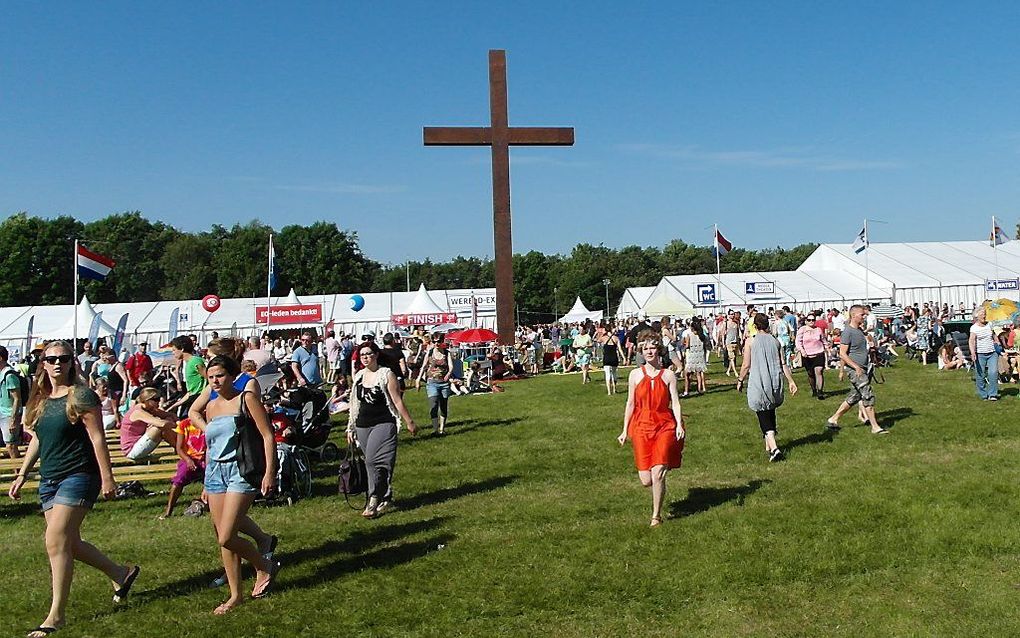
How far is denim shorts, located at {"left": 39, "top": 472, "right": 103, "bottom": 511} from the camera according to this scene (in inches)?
213

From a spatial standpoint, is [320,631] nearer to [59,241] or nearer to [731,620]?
[731,620]

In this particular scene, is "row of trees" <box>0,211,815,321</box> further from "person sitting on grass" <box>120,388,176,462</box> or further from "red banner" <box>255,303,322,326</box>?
"person sitting on grass" <box>120,388,176,462</box>

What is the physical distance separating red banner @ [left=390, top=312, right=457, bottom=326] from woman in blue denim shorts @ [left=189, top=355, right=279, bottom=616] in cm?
3250

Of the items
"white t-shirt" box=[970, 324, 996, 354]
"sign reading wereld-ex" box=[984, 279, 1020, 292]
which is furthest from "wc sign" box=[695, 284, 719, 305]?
"white t-shirt" box=[970, 324, 996, 354]

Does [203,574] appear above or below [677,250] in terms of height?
below

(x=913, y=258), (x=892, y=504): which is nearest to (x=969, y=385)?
(x=892, y=504)

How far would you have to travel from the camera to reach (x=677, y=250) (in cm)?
11738

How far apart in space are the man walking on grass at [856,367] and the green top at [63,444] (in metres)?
9.74

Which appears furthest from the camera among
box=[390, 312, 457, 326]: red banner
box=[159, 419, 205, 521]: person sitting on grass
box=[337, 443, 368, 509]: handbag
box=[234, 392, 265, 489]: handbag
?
box=[390, 312, 457, 326]: red banner

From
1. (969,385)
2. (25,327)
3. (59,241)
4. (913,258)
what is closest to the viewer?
(969,385)

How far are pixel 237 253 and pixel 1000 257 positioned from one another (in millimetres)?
70501

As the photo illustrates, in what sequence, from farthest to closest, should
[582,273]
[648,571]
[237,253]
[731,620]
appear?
[582,273]
[237,253]
[648,571]
[731,620]

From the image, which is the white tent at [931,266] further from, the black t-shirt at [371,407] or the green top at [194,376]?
the black t-shirt at [371,407]

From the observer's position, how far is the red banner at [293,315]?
36.9m
